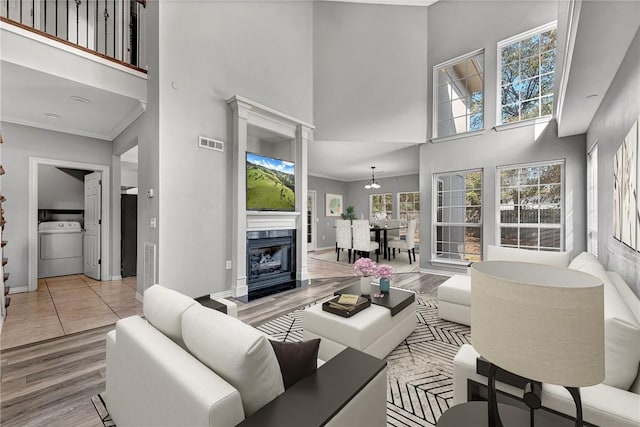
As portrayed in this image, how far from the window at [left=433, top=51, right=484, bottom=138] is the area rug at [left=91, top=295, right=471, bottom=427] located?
3524 millimetres

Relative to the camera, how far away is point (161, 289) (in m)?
1.43

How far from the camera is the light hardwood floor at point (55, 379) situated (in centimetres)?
161

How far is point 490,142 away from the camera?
15.2ft

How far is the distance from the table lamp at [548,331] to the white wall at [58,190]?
7309 mm

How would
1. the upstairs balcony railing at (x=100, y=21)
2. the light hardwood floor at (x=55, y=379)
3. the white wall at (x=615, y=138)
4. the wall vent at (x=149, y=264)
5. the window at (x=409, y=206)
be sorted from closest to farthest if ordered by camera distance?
the light hardwood floor at (x=55, y=379) < the white wall at (x=615, y=138) < the wall vent at (x=149, y=264) < the upstairs balcony railing at (x=100, y=21) < the window at (x=409, y=206)

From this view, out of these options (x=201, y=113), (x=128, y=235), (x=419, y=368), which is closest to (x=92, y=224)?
(x=128, y=235)

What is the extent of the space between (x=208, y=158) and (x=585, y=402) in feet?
12.8

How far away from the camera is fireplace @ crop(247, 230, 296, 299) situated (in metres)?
4.07

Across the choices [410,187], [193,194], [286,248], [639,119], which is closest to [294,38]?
[193,194]

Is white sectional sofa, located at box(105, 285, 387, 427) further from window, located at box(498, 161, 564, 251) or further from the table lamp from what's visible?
window, located at box(498, 161, 564, 251)

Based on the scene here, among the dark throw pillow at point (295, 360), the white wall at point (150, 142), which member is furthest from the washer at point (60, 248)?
the dark throw pillow at point (295, 360)

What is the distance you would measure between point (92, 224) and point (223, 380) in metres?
5.43

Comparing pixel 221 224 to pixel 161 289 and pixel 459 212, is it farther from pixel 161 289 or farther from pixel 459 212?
pixel 459 212

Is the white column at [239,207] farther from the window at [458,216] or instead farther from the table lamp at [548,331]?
the window at [458,216]
